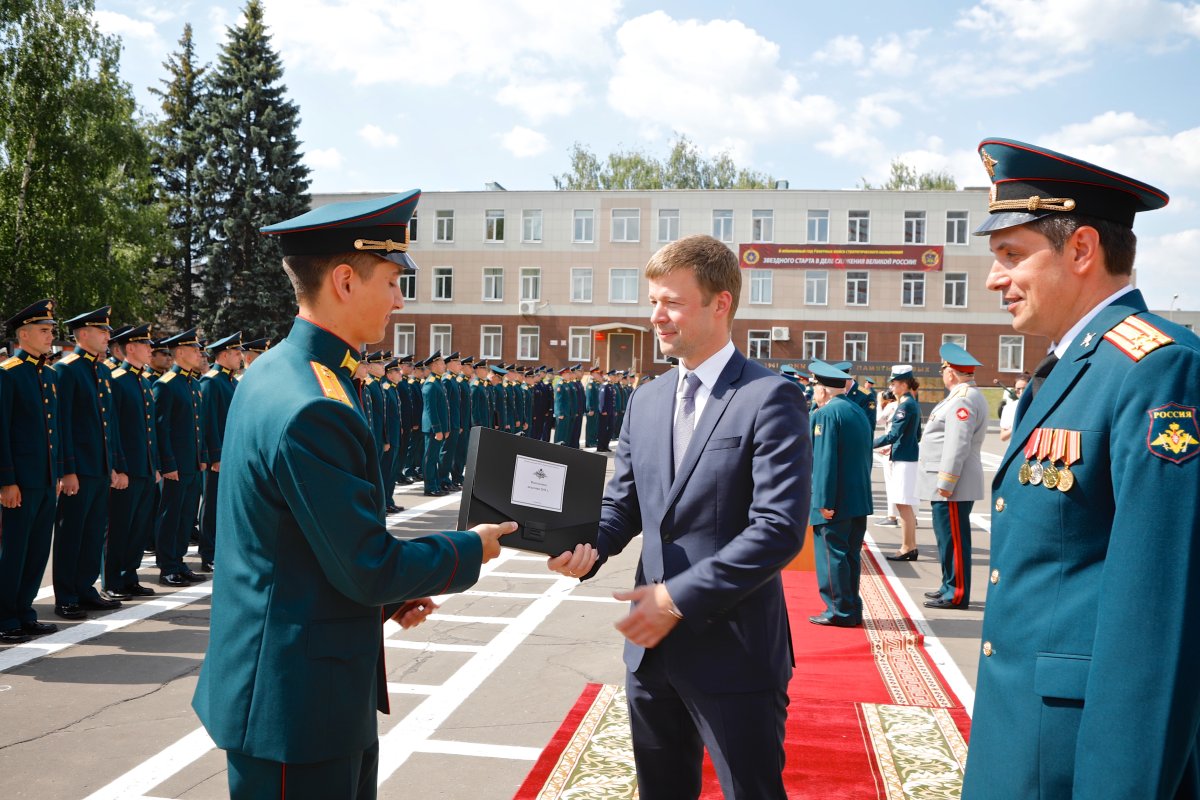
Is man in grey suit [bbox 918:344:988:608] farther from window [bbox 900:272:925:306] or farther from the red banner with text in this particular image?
window [bbox 900:272:925:306]

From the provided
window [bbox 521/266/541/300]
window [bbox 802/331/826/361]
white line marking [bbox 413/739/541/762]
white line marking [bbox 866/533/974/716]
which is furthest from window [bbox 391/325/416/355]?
white line marking [bbox 413/739/541/762]

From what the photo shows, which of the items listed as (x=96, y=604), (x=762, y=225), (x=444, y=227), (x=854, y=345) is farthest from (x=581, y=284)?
(x=96, y=604)

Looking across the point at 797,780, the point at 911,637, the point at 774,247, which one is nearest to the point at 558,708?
the point at 797,780

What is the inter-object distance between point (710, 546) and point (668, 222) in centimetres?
4154

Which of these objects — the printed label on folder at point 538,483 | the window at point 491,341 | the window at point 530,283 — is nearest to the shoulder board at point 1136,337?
the printed label on folder at point 538,483

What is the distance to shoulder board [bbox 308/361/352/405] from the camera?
2197 millimetres

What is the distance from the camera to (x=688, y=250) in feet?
9.21

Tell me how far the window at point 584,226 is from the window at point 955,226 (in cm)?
1701

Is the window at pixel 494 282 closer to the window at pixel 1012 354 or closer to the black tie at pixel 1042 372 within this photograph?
the window at pixel 1012 354

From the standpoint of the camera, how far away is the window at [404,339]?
45.0 meters

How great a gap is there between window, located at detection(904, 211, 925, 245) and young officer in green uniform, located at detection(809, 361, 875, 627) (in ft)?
121

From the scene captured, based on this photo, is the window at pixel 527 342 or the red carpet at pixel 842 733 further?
the window at pixel 527 342

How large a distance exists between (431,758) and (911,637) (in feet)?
13.7

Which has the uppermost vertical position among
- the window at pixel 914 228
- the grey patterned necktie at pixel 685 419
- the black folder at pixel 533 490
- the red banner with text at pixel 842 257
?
the window at pixel 914 228
